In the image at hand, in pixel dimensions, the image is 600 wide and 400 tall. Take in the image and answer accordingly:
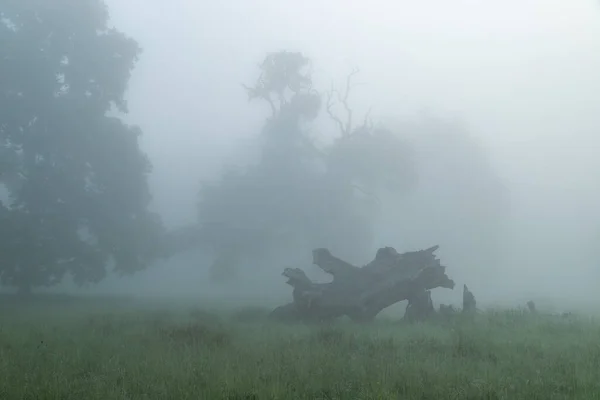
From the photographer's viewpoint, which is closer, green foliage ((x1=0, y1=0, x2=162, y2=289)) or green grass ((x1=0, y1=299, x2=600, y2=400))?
green grass ((x1=0, y1=299, x2=600, y2=400))

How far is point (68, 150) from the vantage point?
27.5 meters

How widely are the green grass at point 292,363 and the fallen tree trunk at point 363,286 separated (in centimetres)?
423

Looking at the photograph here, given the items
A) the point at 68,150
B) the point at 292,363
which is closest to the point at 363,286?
the point at 292,363

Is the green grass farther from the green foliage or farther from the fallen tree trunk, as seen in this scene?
the green foliage

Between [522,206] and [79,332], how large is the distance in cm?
5554

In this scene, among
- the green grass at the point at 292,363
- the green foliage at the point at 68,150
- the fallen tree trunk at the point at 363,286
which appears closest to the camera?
the green grass at the point at 292,363

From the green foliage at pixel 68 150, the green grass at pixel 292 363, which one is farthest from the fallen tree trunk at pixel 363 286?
the green foliage at pixel 68 150

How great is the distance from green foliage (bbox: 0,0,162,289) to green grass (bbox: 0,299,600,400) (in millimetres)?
11358

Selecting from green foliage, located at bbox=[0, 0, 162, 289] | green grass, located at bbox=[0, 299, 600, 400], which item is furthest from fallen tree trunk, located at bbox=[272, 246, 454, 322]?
green foliage, located at bbox=[0, 0, 162, 289]

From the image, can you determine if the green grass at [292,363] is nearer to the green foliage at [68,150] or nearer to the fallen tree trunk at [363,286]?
the fallen tree trunk at [363,286]

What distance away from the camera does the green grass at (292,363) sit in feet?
23.8

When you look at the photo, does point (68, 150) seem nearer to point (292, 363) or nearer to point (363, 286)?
point (363, 286)

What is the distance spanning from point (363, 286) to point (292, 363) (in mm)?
11533

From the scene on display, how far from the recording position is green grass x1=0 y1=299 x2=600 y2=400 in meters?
7.26
